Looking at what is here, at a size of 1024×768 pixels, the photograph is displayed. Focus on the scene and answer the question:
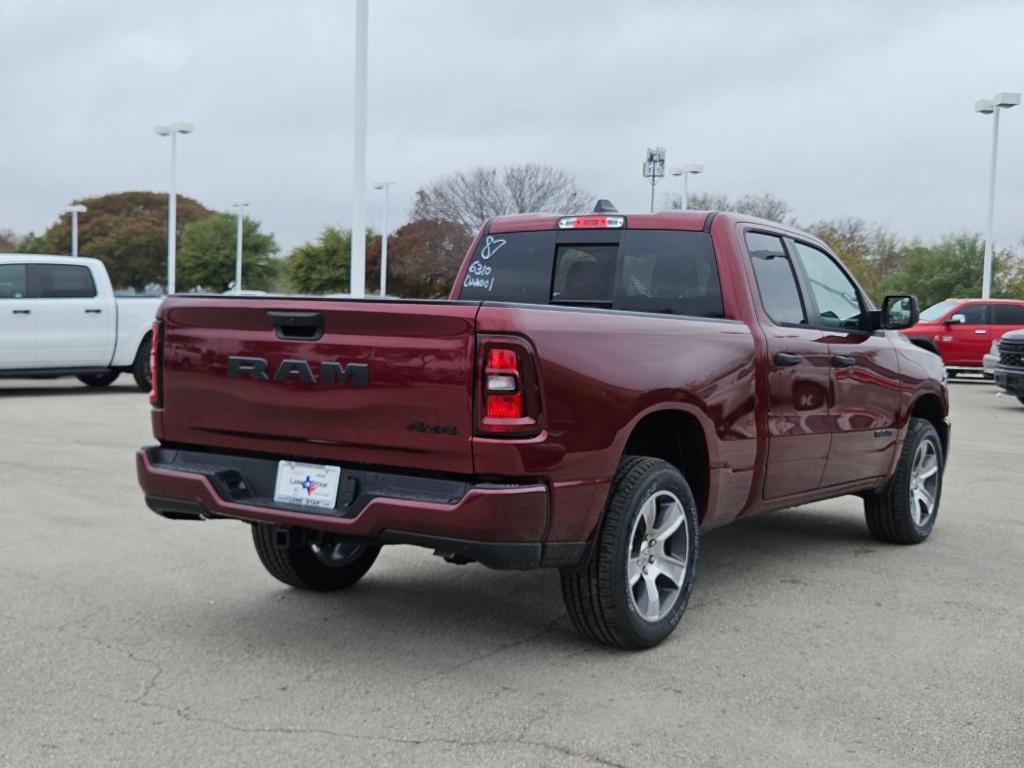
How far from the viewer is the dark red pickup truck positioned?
13.5 feet

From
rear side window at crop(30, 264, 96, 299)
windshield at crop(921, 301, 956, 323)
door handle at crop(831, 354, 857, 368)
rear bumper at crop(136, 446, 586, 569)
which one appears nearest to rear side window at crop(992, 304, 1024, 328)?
windshield at crop(921, 301, 956, 323)

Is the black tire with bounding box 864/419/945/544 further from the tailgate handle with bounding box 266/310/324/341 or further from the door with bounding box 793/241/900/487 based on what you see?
the tailgate handle with bounding box 266/310/324/341

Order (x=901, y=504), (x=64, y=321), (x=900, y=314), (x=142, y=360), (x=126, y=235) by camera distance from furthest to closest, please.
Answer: (x=126, y=235) < (x=142, y=360) < (x=64, y=321) < (x=901, y=504) < (x=900, y=314)

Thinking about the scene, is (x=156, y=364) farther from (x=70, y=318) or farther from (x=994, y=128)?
(x=994, y=128)

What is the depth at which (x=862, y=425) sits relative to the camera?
251 inches

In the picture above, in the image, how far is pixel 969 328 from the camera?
2388 cm

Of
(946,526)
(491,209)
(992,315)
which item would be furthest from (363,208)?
(491,209)

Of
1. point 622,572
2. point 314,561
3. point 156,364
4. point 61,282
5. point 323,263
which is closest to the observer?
point 622,572

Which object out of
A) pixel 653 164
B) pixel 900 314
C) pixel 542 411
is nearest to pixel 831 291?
pixel 900 314

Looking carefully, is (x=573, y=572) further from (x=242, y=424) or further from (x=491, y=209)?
(x=491, y=209)

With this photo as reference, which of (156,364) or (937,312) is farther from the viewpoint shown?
(937,312)

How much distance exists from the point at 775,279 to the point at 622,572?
2.05 meters

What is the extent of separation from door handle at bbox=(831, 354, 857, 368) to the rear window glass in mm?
950

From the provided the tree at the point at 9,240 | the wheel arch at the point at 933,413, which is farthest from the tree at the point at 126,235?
the wheel arch at the point at 933,413
